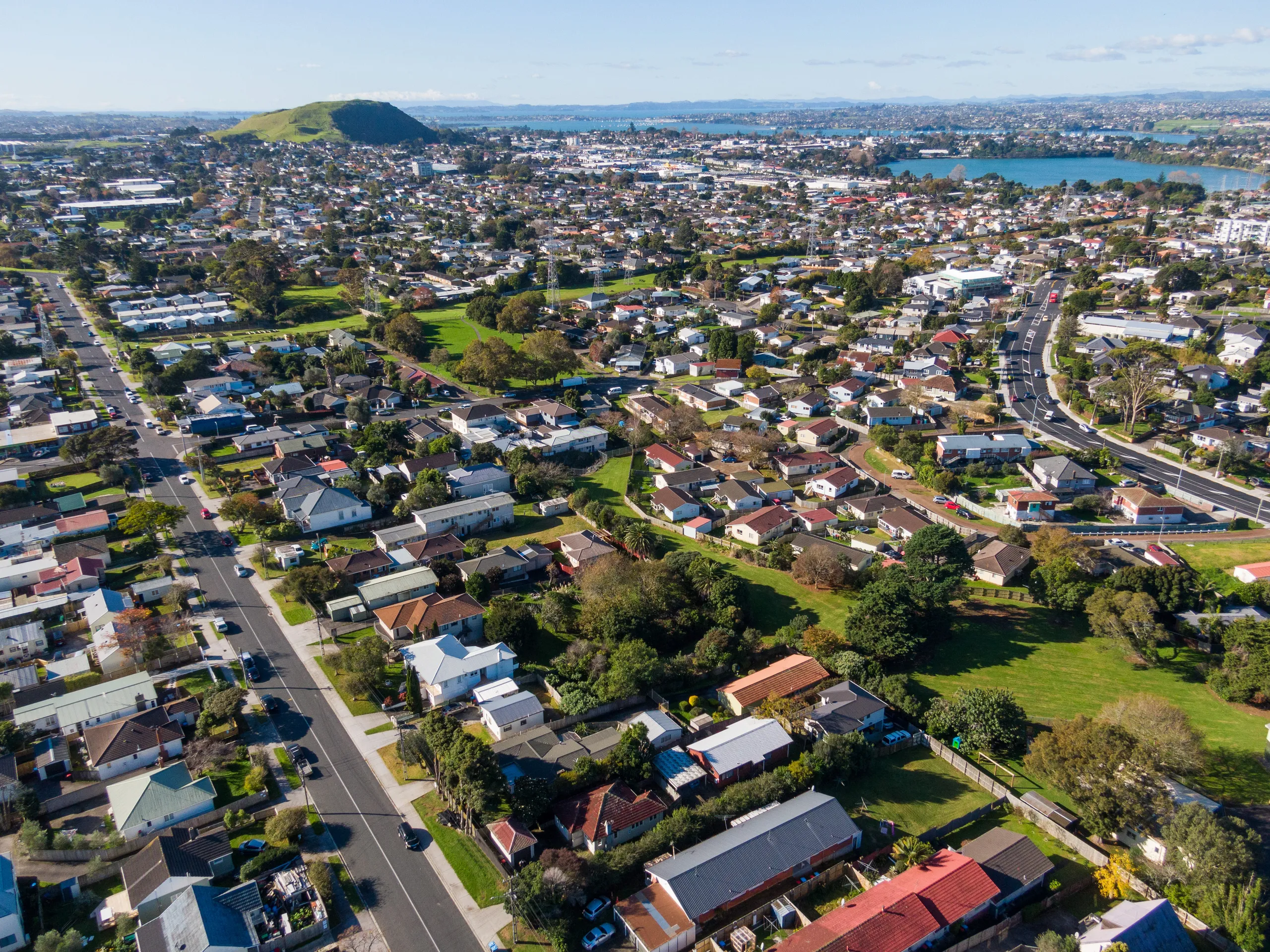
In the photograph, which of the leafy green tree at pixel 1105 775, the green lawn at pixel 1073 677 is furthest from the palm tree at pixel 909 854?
the green lawn at pixel 1073 677

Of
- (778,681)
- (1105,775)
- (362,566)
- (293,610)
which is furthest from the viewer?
(362,566)

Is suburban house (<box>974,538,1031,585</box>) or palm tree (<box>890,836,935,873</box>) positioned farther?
suburban house (<box>974,538,1031,585</box>)

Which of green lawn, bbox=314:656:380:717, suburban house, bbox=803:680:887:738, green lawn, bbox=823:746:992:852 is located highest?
suburban house, bbox=803:680:887:738

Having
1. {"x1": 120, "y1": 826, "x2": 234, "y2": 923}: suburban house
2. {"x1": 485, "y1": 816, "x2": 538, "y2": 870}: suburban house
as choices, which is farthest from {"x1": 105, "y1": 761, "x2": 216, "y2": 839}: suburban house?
{"x1": 485, "y1": 816, "x2": 538, "y2": 870}: suburban house

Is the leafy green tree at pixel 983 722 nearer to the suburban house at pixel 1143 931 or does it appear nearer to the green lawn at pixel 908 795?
the green lawn at pixel 908 795

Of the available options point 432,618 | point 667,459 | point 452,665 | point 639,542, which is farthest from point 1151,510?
point 432,618

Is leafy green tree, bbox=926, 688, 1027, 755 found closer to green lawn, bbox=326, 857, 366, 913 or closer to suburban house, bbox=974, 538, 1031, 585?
suburban house, bbox=974, 538, 1031, 585

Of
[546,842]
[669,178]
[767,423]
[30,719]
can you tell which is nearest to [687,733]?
[546,842]

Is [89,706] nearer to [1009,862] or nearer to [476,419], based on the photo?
[1009,862]
